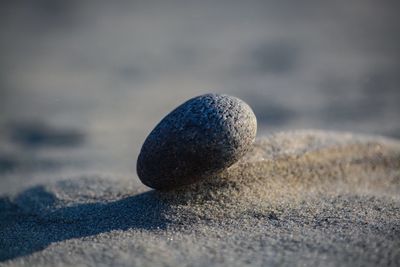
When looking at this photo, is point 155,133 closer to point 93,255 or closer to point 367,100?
point 93,255

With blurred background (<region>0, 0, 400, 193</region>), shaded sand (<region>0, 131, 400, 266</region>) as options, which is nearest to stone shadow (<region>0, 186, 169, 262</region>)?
shaded sand (<region>0, 131, 400, 266</region>)

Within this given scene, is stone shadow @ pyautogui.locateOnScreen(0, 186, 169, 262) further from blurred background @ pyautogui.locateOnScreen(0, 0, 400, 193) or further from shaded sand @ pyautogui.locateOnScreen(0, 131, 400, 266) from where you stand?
blurred background @ pyautogui.locateOnScreen(0, 0, 400, 193)

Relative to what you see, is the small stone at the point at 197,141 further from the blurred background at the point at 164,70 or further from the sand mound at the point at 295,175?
the blurred background at the point at 164,70

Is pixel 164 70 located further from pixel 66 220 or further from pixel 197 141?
pixel 197 141

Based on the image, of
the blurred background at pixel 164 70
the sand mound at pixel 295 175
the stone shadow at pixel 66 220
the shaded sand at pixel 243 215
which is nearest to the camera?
the shaded sand at pixel 243 215

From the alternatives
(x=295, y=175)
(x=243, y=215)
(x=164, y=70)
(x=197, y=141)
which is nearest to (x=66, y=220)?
(x=197, y=141)

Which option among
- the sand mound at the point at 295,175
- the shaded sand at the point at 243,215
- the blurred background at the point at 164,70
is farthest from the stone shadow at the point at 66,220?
the blurred background at the point at 164,70

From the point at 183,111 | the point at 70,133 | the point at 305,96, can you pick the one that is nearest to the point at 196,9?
the point at 305,96
